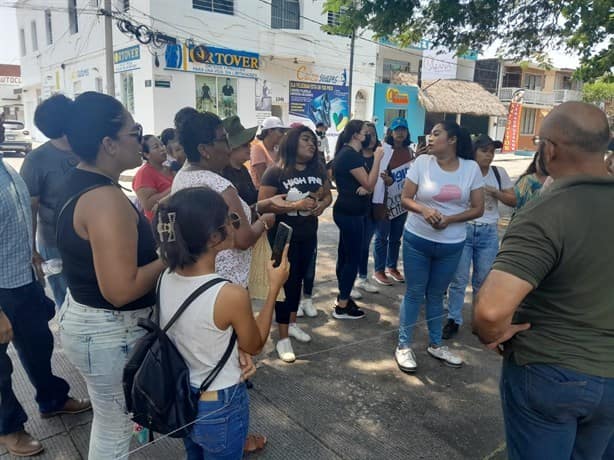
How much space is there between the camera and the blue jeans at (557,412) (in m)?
1.55

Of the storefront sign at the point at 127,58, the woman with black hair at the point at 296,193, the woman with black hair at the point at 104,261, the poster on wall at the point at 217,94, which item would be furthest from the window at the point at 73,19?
the woman with black hair at the point at 104,261

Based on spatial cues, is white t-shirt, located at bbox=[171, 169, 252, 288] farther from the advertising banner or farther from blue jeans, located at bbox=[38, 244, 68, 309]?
the advertising banner

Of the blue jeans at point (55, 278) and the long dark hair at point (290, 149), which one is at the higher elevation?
the long dark hair at point (290, 149)

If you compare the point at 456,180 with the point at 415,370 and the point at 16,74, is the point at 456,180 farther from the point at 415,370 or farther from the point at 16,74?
the point at 16,74

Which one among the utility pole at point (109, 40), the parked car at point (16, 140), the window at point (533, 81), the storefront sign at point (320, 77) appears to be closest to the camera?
the utility pole at point (109, 40)

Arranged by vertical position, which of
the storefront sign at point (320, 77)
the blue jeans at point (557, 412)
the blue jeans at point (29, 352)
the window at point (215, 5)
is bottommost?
the blue jeans at point (29, 352)

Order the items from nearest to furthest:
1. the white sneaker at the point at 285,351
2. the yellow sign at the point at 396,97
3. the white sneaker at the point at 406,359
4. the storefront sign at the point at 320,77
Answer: the white sneaker at the point at 406,359, the white sneaker at the point at 285,351, the storefront sign at the point at 320,77, the yellow sign at the point at 396,97

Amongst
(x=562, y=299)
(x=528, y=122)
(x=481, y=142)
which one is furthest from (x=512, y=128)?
(x=562, y=299)

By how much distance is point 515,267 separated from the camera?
1481 mm

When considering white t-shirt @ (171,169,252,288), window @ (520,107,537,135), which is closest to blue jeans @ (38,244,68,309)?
white t-shirt @ (171,169,252,288)

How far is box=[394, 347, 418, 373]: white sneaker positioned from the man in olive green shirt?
5.86 feet

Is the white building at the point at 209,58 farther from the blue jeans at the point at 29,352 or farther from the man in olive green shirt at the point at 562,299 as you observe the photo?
the man in olive green shirt at the point at 562,299

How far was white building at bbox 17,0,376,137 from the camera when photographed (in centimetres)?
1595

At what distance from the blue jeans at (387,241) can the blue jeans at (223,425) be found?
11.9 ft
